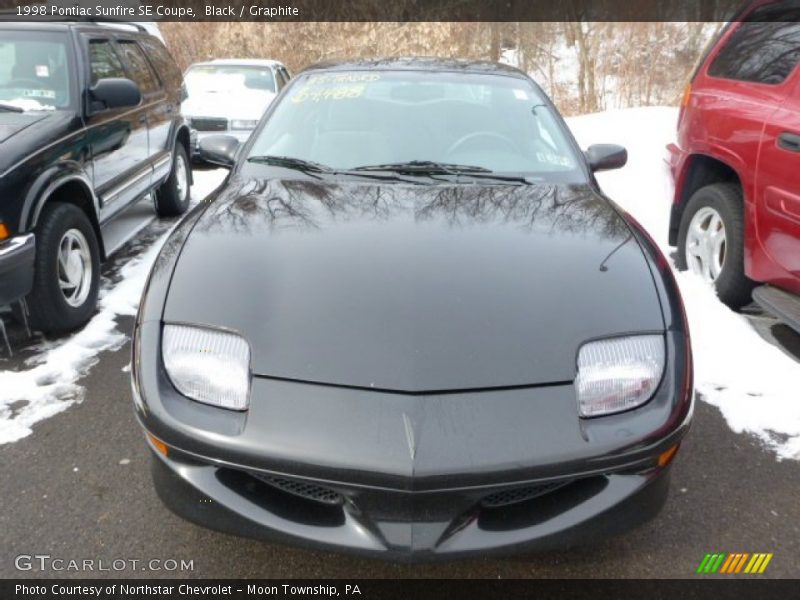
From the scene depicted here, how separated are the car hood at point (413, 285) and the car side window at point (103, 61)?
2.39 meters

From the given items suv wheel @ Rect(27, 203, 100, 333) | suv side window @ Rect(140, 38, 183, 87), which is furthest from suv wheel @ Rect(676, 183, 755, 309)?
A: suv side window @ Rect(140, 38, 183, 87)

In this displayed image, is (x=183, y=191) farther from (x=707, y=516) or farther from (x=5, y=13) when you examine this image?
(x=707, y=516)

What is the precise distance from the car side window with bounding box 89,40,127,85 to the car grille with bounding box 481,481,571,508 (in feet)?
12.5

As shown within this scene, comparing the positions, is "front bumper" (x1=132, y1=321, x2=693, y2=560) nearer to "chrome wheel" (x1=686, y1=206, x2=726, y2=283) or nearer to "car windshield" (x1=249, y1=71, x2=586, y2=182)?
"car windshield" (x1=249, y1=71, x2=586, y2=182)

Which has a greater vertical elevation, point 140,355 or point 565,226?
point 565,226

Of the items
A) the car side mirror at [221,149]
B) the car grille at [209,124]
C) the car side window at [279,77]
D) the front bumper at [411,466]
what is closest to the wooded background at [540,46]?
the car side window at [279,77]

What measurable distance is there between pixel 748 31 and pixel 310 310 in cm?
382

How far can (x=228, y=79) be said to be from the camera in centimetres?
970

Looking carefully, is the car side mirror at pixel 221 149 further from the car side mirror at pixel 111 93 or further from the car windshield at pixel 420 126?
the car side mirror at pixel 111 93

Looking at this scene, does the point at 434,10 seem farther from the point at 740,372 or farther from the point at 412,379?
the point at 412,379

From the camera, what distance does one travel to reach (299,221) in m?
2.39

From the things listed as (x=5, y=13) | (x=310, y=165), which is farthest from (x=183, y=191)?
(x=310, y=165)

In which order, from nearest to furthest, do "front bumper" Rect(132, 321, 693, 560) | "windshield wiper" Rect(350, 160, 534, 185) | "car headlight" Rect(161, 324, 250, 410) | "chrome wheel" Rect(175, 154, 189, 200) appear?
"front bumper" Rect(132, 321, 693, 560) < "car headlight" Rect(161, 324, 250, 410) < "windshield wiper" Rect(350, 160, 534, 185) < "chrome wheel" Rect(175, 154, 189, 200)

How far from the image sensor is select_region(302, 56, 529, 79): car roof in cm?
356
